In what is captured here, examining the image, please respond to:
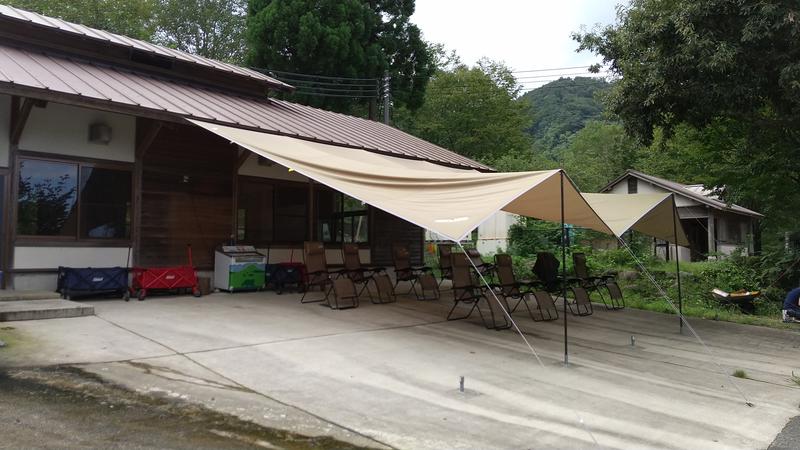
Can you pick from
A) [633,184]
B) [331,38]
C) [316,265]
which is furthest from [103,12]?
[633,184]

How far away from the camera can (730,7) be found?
759cm

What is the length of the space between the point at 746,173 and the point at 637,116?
3830 mm

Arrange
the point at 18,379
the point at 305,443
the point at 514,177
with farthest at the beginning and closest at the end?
1. the point at 514,177
2. the point at 18,379
3. the point at 305,443

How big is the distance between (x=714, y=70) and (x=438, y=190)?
461cm

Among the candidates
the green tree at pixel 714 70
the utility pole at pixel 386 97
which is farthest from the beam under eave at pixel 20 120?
the utility pole at pixel 386 97

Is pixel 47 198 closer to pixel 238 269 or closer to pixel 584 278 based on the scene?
pixel 238 269

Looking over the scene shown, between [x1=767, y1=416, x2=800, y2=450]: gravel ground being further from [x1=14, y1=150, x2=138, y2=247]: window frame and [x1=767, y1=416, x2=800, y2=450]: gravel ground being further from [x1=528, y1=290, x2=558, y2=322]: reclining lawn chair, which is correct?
[x1=14, y1=150, x2=138, y2=247]: window frame

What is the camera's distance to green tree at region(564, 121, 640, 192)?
30098 millimetres

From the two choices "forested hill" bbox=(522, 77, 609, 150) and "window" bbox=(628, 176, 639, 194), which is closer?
"window" bbox=(628, 176, 639, 194)

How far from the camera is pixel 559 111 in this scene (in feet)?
153

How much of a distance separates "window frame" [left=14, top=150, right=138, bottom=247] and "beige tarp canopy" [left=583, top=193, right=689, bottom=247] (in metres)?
7.56

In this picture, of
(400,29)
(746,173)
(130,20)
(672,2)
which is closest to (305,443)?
(672,2)

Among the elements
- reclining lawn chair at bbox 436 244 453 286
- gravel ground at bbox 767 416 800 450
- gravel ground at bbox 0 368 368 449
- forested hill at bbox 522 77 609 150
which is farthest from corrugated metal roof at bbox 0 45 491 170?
forested hill at bbox 522 77 609 150

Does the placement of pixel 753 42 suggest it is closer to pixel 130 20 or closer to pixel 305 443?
pixel 305 443
